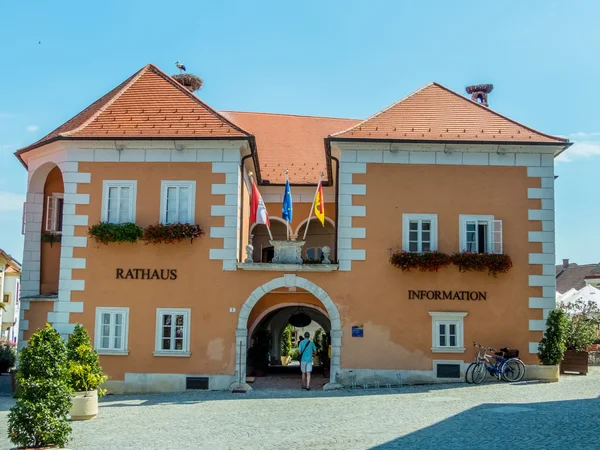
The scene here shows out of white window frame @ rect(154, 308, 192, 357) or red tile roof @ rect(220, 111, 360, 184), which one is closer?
white window frame @ rect(154, 308, 192, 357)

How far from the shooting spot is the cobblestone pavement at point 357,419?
12031mm

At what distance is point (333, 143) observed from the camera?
784 inches

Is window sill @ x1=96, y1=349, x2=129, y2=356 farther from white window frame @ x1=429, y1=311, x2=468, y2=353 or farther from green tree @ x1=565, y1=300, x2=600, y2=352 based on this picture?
green tree @ x1=565, y1=300, x2=600, y2=352

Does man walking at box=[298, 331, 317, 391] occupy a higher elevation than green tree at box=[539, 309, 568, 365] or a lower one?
lower

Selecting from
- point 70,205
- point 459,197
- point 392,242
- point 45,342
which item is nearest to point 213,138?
point 70,205

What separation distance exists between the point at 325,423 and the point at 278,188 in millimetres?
12188

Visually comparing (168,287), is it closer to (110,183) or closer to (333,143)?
(110,183)

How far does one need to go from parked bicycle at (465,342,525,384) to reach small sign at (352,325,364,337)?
9.41 feet

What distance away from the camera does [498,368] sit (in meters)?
18.9

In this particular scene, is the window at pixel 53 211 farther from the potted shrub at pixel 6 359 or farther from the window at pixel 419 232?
the window at pixel 419 232

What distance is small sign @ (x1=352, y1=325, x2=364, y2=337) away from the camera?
19.4 meters

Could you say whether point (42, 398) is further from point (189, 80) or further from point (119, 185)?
point (189, 80)

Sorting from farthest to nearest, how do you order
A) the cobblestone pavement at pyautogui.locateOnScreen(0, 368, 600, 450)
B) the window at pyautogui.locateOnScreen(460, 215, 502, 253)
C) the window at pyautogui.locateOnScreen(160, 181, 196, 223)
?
1. the window at pyautogui.locateOnScreen(160, 181, 196, 223)
2. the window at pyautogui.locateOnScreen(460, 215, 502, 253)
3. the cobblestone pavement at pyautogui.locateOnScreen(0, 368, 600, 450)

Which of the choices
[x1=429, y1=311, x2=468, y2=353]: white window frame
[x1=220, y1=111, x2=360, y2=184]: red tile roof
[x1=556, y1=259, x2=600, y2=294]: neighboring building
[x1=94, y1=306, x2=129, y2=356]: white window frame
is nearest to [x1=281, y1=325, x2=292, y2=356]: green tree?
[x1=220, y1=111, x2=360, y2=184]: red tile roof
